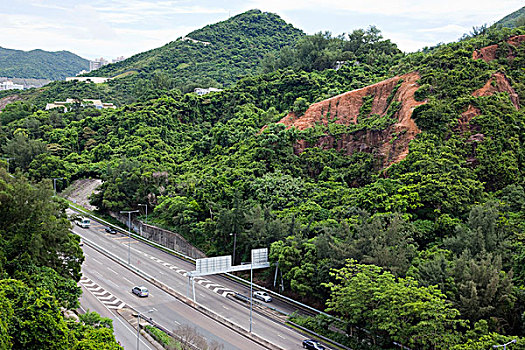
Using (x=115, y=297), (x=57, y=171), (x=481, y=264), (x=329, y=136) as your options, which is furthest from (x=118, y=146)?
(x=481, y=264)

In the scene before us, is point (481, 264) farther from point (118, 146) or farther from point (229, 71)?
point (229, 71)

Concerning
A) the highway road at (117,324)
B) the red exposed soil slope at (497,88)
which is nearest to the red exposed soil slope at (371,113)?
the red exposed soil slope at (497,88)

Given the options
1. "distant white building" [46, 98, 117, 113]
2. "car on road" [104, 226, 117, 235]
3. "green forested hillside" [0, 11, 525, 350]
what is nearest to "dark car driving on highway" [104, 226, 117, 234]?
"car on road" [104, 226, 117, 235]

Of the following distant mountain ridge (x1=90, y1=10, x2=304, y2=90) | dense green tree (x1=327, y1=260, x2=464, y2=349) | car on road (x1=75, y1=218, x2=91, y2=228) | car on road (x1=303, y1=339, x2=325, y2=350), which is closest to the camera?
dense green tree (x1=327, y1=260, x2=464, y2=349)

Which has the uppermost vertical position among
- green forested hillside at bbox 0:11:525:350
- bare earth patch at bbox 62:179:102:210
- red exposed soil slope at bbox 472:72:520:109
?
red exposed soil slope at bbox 472:72:520:109

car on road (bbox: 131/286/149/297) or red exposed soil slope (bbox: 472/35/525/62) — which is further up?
red exposed soil slope (bbox: 472/35/525/62)

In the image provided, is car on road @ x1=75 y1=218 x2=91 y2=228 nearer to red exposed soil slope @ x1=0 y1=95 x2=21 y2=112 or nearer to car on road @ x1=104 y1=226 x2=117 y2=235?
car on road @ x1=104 y1=226 x2=117 y2=235

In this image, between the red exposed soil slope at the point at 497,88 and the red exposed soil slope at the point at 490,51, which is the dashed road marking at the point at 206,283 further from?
the red exposed soil slope at the point at 490,51

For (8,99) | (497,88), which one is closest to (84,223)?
(497,88)
